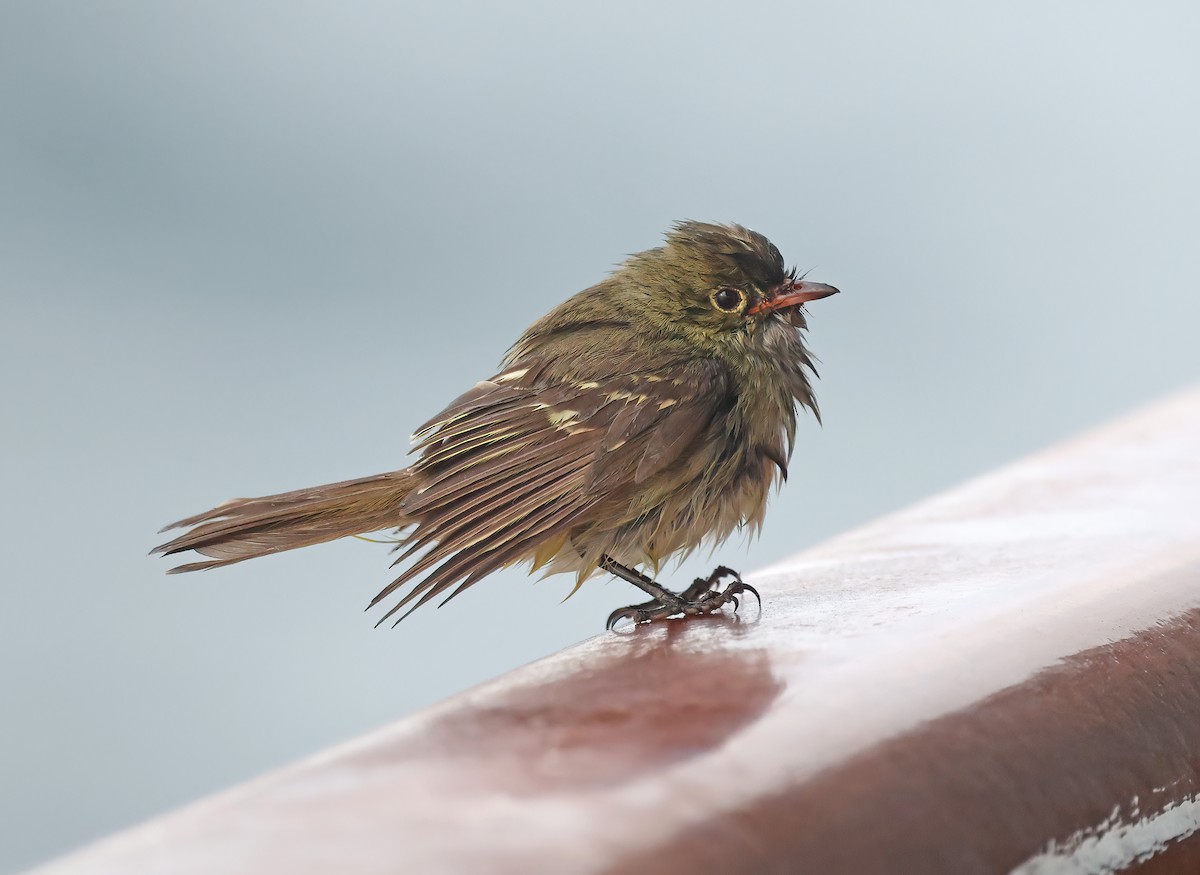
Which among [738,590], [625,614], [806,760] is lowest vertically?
[806,760]

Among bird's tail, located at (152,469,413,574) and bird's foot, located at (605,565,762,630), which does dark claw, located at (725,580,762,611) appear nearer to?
bird's foot, located at (605,565,762,630)

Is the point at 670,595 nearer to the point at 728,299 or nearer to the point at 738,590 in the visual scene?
the point at 738,590

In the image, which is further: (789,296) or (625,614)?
(789,296)

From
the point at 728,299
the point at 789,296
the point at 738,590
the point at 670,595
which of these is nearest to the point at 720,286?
the point at 728,299

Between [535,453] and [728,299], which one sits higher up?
[728,299]

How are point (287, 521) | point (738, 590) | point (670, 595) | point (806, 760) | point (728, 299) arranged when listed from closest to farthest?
point (806, 760) → point (738, 590) → point (287, 521) → point (670, 595) → point (728, 299)

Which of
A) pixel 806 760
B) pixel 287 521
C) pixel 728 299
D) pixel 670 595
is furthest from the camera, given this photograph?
pixel 728 299

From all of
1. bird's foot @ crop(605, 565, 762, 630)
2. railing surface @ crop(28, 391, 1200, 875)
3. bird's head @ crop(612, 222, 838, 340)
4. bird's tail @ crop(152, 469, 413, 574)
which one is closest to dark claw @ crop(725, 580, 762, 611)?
bird's foot @ crop(605, 565, 762, 630)
